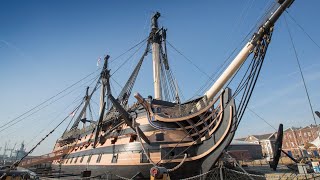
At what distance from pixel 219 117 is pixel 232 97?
4.92 feet

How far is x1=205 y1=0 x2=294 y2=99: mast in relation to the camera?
33.4 ft

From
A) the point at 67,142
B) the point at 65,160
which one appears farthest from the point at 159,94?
the point at 67,142

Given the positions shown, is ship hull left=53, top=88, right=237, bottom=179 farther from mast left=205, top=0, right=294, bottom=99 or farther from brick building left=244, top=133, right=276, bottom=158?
brick building left=244, top=133, right=276, bottom=158

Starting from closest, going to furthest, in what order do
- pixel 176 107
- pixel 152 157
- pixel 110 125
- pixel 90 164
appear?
pixel 152 157
pixel 176 107
pixel 90 164
pixel 110 125

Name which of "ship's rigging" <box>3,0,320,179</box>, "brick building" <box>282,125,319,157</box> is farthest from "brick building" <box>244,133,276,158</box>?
"ship's rigging" <box>3,0,320,179</box>

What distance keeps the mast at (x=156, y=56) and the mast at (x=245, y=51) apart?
7.38 m

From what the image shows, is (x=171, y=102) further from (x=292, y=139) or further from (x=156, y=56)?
(x=292, y=139)

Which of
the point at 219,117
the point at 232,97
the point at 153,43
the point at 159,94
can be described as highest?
the point at 153,43

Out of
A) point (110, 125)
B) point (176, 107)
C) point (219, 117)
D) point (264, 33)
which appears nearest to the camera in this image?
point (264, 33)

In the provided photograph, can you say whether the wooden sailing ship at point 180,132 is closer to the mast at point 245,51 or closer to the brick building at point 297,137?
the mast at point 245,51

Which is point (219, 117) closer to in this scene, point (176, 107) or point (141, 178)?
point (176, 107)

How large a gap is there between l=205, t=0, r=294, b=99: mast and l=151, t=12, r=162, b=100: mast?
7.38 meters

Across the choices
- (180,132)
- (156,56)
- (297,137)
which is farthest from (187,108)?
(297,137)

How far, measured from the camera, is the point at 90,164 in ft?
64.6
